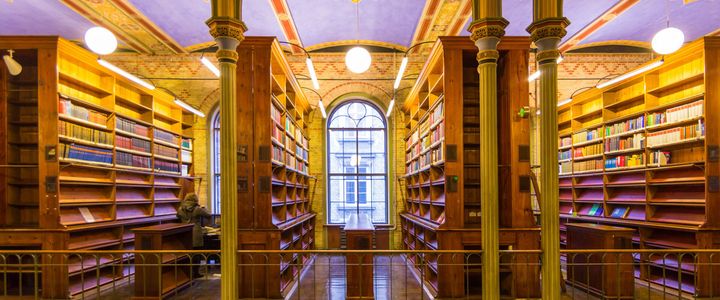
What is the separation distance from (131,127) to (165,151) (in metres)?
1.35

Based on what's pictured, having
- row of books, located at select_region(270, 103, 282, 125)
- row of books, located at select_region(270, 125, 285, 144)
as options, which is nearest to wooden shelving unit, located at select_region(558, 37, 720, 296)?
row of books, located at select_region(270, 125, 285, 144)

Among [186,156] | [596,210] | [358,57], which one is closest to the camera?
[358,57]

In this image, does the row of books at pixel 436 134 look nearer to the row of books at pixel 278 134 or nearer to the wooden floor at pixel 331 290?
the wooden floor at pixel 331 290

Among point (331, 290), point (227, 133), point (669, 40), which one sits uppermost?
point (669, 40)

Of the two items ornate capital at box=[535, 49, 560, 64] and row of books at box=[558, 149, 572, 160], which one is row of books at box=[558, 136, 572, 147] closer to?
row of books at box=[558, 149, 572, 160]

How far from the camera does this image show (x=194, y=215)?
22.1 ft

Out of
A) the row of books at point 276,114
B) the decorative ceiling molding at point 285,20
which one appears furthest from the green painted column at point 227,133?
the decorative ceiling molding at point 285,20

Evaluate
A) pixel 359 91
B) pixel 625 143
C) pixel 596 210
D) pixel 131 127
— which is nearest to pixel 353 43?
pixel 359 91

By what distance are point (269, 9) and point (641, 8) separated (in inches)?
303

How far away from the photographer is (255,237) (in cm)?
507

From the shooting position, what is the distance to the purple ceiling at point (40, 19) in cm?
753

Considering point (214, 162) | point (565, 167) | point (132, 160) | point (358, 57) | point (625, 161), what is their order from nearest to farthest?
1. point (358, 57)
2. point (625, 161)
3. point (132, 160)
4. point (565, 167)
5. point (214, 162)

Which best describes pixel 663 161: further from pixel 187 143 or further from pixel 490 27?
pixel 187 143

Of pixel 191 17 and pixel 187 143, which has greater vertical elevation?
pixel 191 17
